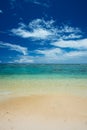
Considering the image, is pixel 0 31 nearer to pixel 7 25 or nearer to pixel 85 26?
pixel 7 25

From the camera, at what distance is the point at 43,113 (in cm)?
275

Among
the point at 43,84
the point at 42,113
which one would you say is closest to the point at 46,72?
the point at 43,84

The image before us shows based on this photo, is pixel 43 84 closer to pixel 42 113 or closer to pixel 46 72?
pixel 42 113

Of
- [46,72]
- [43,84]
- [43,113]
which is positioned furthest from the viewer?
[46,72]

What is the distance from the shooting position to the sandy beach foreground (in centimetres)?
229

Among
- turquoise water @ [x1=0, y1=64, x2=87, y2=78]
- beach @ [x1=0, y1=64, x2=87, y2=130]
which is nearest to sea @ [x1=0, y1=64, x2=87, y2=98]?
turquoise water @ [x1=0, y1=64, x2=87, y2=78]

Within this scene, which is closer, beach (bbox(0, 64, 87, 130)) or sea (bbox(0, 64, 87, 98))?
beach (bbox(0, 64, 87, 130))

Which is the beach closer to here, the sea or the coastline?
the coastline

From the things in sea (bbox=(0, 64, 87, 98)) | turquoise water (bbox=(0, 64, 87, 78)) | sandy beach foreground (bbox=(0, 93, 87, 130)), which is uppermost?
turquoise water (bbox=(0, 64, 87, 78))

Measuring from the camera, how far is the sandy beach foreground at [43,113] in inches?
90.0

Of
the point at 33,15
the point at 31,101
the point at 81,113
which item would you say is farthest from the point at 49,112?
the point at 33,15

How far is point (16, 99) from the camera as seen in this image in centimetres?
351

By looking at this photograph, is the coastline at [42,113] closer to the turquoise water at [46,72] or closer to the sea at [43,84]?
the sea at [43,84]

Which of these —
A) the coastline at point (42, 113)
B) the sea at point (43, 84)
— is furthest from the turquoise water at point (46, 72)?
the coastline at point (42, 113)
